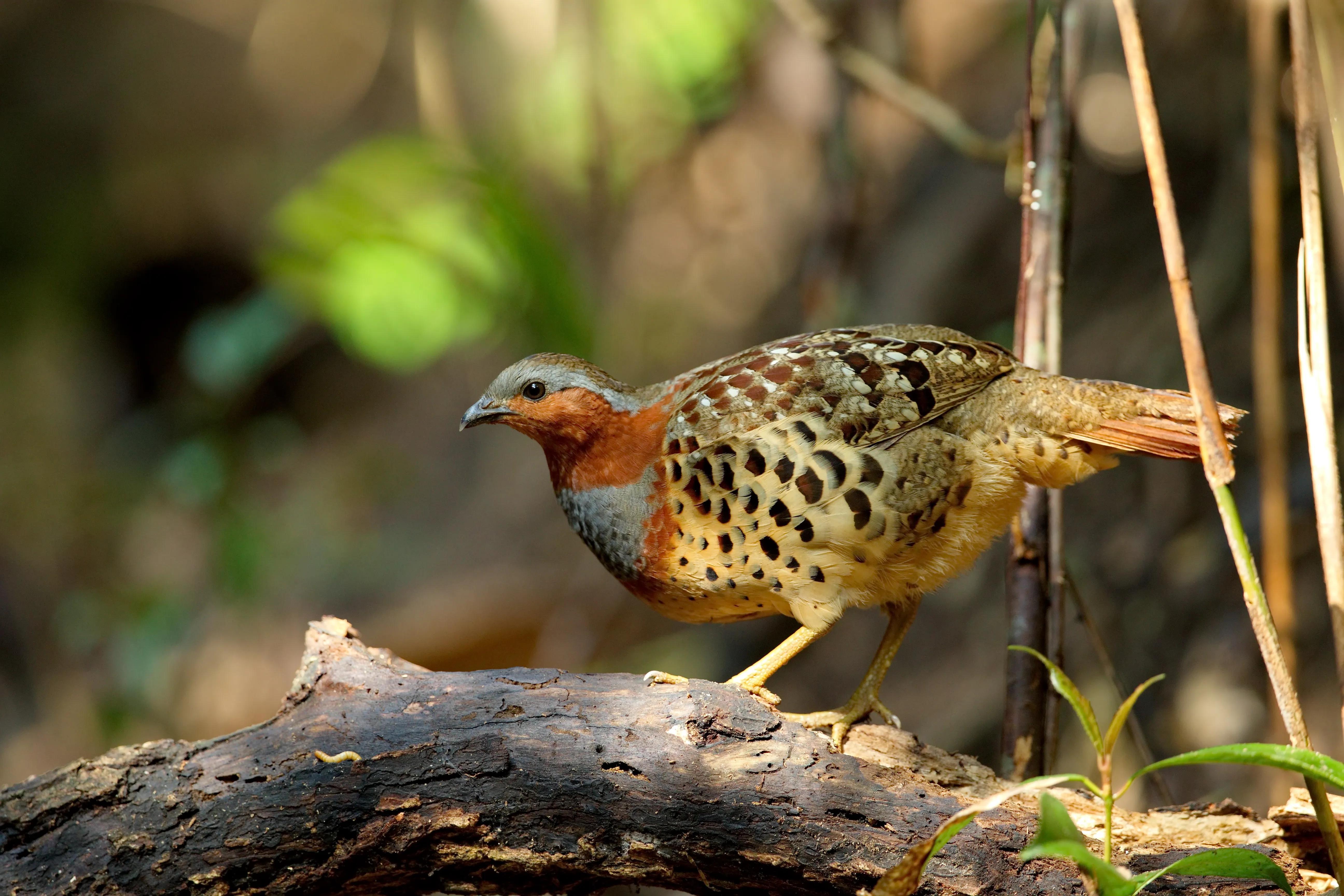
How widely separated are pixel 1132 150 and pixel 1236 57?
2.22 feet

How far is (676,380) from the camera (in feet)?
11.6

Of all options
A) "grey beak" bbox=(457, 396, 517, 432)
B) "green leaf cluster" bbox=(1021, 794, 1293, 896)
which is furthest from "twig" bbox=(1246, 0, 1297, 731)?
"grey beak" bbox=(457, 396, 517, 432)

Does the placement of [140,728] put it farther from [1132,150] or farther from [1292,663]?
[1132,150]

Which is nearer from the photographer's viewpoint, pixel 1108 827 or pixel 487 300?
pixel 1108 827

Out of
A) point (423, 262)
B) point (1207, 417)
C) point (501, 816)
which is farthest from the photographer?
point (423, 262)

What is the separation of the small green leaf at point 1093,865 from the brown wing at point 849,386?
145 centimetres

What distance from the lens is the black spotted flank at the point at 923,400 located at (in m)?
3.15

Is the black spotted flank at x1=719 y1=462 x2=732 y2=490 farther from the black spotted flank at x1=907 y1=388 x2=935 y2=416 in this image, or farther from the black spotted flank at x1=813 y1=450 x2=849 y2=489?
the black spotted flank at x1=907 y1=388 x2=935 y2=416

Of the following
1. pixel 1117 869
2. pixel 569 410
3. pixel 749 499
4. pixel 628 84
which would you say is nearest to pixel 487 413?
pixel 569 410

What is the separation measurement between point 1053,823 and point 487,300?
414 centimetres

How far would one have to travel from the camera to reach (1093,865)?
1.75 m

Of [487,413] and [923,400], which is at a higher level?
[487,413]

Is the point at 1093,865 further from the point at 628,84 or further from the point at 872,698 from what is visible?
the point at 628,84

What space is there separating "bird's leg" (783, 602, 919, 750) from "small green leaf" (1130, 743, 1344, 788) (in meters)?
1.06
